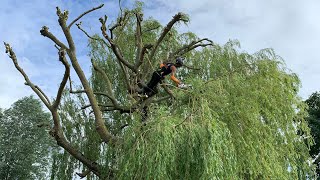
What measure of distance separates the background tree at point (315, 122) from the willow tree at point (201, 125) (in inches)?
280

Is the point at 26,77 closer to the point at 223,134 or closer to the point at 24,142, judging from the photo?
the point at 223,134

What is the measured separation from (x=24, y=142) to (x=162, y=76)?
47.6ft

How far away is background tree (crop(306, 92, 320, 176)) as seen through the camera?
15.3m

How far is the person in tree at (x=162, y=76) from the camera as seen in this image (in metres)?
6.90

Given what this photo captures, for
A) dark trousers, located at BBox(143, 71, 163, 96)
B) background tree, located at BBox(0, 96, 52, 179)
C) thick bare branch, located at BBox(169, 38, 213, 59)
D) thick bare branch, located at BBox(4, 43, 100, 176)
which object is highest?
background tree, located at BBox(0, 96, 52, 179)

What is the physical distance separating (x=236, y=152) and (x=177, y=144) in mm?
971

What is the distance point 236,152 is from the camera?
18.3ft

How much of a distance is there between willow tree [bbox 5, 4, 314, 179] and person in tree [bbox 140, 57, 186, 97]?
0.17m

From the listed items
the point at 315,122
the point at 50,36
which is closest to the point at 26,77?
the point at 50,36

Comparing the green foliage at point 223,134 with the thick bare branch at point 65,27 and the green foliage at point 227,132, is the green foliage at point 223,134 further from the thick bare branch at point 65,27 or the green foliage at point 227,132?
the thick bare branch at point 65,27

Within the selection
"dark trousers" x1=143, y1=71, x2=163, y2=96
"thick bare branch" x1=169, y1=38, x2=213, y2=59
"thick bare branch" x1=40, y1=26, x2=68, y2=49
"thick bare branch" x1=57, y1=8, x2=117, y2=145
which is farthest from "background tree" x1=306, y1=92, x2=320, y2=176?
"thick bare branch" x1=40, y1=26, x2=68, y2=49

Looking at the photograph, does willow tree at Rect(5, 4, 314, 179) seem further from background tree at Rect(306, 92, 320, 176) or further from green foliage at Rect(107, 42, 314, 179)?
background tree at Rect(306, 92, 320, 176)

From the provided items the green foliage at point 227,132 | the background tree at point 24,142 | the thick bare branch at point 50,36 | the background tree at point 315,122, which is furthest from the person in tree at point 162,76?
the background tree at point 24,142

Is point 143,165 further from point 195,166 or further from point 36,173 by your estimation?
point 36,173
